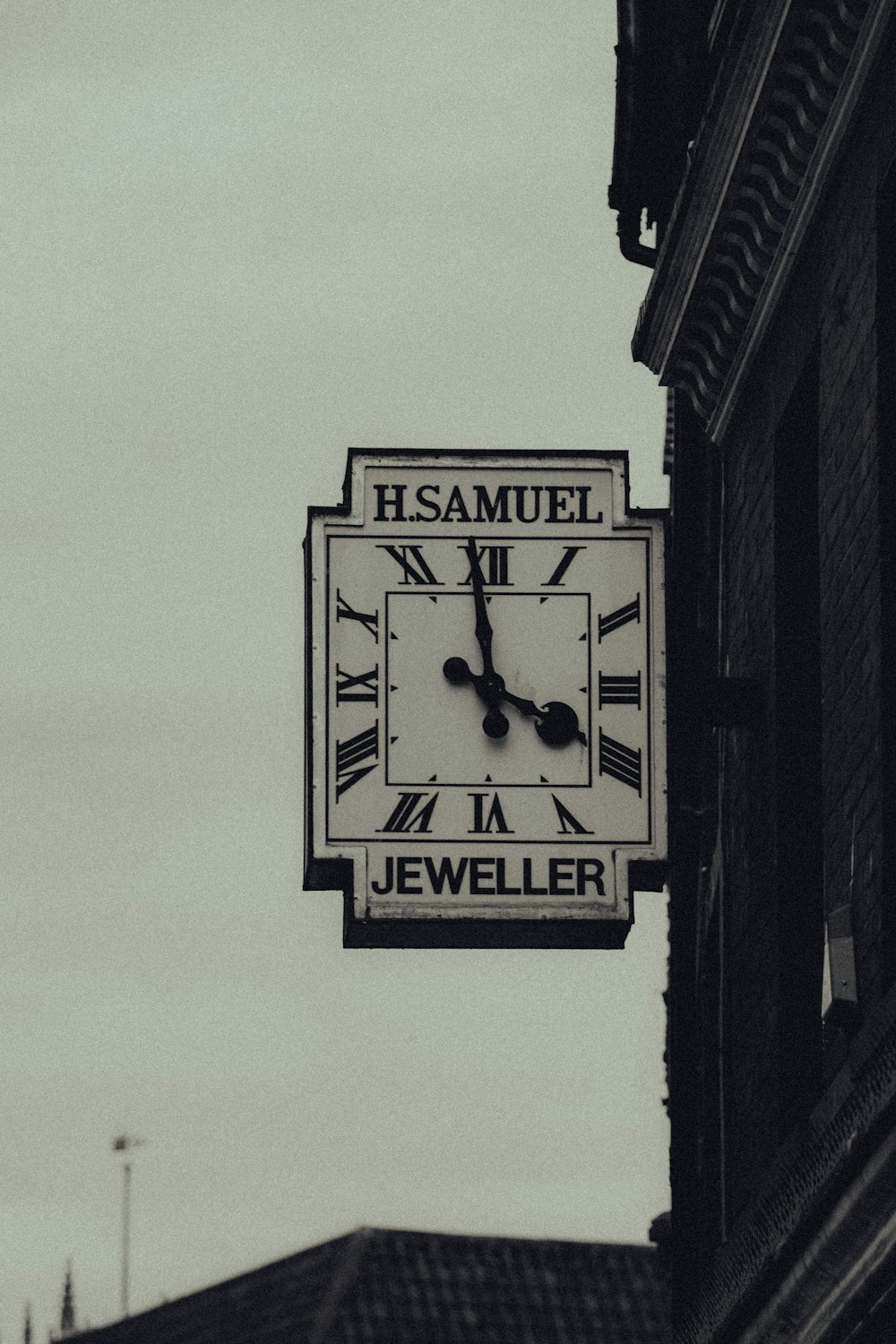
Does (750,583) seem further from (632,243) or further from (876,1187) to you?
(876,1187)

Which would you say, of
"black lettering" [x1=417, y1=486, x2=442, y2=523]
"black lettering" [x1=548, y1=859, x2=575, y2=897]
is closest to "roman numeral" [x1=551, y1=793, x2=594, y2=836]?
"black lettering" [x1=548, y1=859, x2=575, y2=897]

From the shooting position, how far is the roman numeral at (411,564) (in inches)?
583

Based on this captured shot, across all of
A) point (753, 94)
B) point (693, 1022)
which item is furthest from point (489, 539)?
point (693, 1022)

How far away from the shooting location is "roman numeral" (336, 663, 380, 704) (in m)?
14.6

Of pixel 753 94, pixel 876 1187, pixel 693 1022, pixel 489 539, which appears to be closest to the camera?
pixel 876 1187

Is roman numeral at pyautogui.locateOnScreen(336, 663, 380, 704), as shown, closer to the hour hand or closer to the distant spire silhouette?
the hour hand

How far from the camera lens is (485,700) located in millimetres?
14578

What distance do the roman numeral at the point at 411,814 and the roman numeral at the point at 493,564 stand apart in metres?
0.98

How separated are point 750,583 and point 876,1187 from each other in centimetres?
549

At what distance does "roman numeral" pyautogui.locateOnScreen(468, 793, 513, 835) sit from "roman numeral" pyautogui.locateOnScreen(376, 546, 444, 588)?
0.99 m

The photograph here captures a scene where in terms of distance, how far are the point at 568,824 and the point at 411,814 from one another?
2.18ft

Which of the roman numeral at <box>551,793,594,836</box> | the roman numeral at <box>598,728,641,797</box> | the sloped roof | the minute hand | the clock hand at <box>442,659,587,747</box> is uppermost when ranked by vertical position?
the minute hand

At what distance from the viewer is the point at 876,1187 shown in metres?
10.5

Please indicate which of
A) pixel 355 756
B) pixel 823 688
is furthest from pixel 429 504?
pixel 823 688
